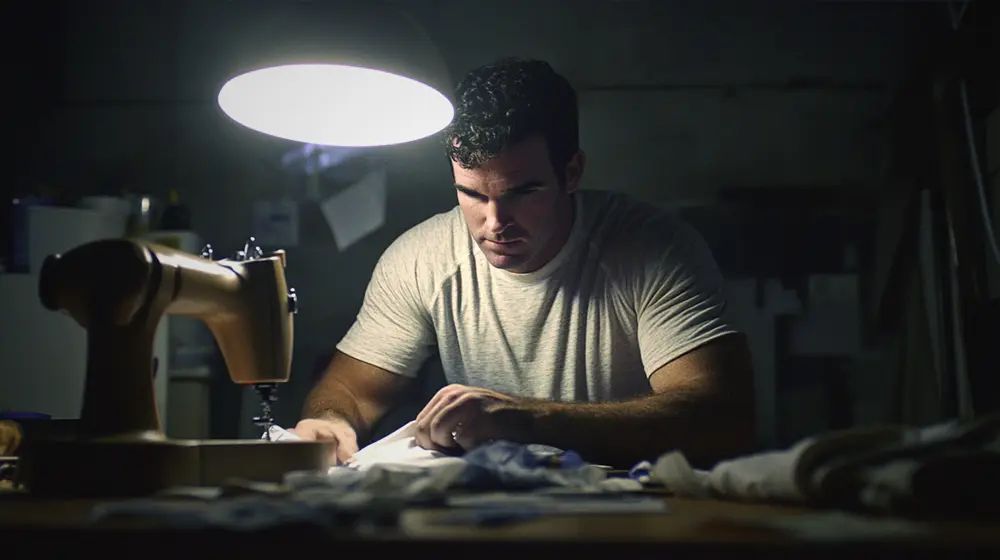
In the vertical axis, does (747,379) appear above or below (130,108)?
below

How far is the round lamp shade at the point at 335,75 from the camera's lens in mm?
1168

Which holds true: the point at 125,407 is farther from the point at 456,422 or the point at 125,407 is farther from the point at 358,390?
the point at 358,390

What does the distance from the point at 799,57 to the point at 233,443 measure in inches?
98.7

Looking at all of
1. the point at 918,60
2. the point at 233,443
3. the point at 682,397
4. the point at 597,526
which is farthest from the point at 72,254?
the point at 918,60

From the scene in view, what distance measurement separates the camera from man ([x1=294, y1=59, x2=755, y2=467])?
173cm

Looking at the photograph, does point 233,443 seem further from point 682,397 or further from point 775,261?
point 775,261

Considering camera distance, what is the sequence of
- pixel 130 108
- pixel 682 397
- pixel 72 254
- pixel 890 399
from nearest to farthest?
pixel 72 254, pixel 682 397, pixel 890 399, pixel 130 108

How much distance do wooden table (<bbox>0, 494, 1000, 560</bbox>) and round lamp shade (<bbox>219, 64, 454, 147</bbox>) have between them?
101cm

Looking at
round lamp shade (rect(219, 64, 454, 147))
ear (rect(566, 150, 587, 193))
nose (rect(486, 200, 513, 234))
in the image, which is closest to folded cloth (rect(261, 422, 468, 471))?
round lamp shade (rect(219, 64, 454, 147))

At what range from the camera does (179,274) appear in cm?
97

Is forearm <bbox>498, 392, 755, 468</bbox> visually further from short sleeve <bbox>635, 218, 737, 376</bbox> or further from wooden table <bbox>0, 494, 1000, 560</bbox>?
wooden table <bbox>0, 494, 1000, 560</bbox>

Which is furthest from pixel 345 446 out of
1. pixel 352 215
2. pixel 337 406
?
pixel 352 215

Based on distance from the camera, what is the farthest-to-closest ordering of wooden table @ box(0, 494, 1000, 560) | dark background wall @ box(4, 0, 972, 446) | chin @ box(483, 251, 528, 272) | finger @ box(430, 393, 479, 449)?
dark background wall @ box(4, 0, 972, 446)
chin @ box(483, 251, 528, 272)
finger @ box(430, 393, 479, 449)
wooden table @ box(0, 494, 1000, 560)

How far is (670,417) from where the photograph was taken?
157cm
